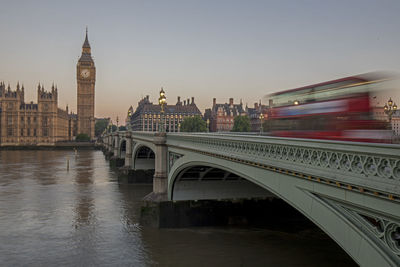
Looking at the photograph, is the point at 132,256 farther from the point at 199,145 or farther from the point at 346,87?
the point at 346,87

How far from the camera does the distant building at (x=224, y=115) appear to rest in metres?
119

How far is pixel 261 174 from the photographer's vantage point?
12609mm

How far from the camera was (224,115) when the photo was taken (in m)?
120

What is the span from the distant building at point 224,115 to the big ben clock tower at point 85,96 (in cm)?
A: 6654

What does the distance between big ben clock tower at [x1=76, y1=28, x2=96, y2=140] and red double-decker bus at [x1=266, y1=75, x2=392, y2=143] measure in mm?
158536

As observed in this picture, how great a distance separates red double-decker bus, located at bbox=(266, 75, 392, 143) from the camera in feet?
41.2

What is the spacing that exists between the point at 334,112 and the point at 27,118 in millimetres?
Answer: 138296

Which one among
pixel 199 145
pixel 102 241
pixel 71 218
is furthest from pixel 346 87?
pixel 71 218

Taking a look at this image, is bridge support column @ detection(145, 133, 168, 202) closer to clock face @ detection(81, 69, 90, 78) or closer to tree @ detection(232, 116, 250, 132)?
tree @ detection(232, 116, 250, 132)

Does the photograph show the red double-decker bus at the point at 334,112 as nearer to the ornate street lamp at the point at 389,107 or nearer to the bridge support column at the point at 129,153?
the ornate street lamp at the point at 389,107

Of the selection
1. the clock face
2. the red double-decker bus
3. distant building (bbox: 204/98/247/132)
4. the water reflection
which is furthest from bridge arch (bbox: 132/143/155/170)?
the clock face

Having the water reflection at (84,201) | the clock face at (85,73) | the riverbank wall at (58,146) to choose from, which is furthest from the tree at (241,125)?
the clock face at (85,73)

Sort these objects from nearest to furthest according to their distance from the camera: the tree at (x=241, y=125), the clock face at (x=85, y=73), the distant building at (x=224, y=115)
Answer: the tree at (x=241, y=125) → the distant building at (x=224, y=115) → the clock face at (x=85, y=73)

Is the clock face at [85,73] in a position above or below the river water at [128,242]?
above
